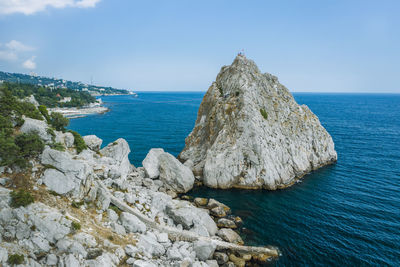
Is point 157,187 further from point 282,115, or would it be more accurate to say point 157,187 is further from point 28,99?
point 282,115

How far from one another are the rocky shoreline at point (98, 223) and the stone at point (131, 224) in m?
0.10

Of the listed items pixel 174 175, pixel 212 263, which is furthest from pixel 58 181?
pixel 174 175

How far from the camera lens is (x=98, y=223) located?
65.2ft

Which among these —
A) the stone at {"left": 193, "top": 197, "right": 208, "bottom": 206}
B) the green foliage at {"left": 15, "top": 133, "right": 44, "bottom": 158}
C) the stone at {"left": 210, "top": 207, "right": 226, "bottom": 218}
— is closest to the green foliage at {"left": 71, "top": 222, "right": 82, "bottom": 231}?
the green foliage at {"left": 15, "top": 133, "right": 44, "bottom": 158}

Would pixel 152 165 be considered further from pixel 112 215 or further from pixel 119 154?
pixel 112 215

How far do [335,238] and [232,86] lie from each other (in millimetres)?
33371

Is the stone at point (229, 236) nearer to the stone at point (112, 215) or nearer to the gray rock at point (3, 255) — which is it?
the stone at point (112, 215)

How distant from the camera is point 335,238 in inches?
956

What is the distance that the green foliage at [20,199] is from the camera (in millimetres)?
16453

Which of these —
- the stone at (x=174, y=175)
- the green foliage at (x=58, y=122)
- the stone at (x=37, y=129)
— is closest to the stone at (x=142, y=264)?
the stone at (x=37, y=129)

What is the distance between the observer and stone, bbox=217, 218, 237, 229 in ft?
86.4

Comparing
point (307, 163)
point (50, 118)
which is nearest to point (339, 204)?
point (307, 163)

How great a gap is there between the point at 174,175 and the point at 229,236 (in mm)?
15346

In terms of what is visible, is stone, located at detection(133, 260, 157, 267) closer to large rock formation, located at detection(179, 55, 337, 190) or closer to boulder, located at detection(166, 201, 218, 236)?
boulder, located at detection(166, 201, 218, 236)
